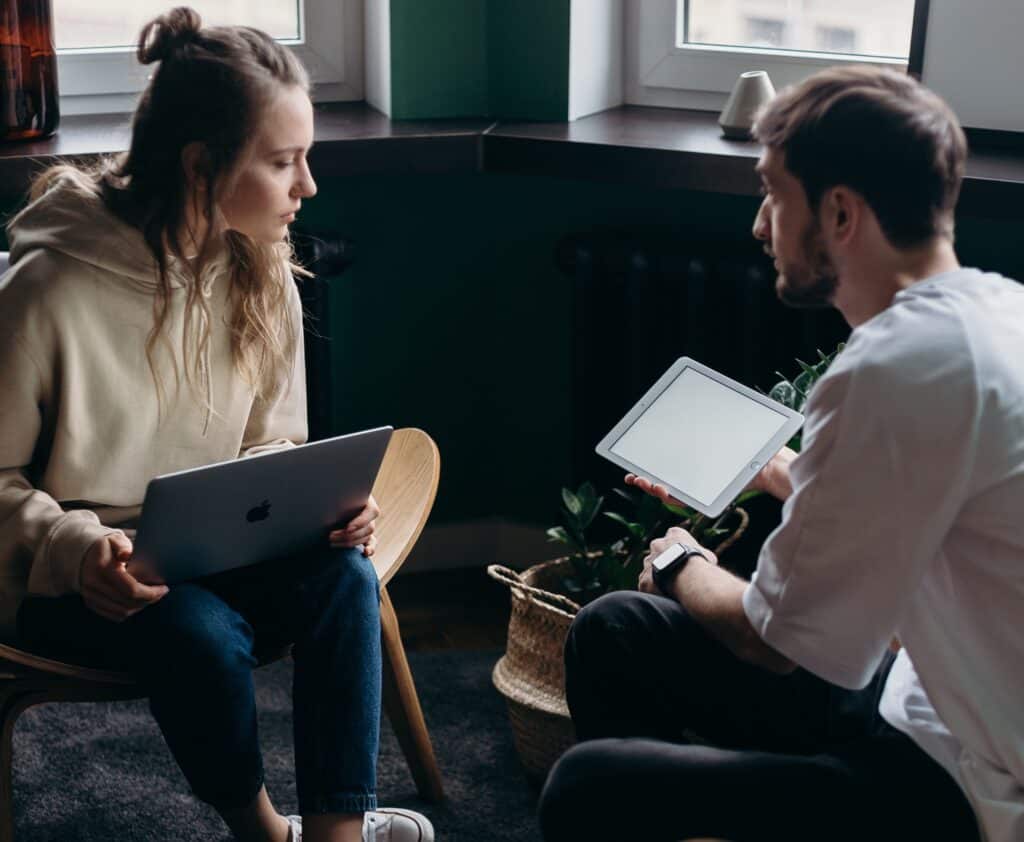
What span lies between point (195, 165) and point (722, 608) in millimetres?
788

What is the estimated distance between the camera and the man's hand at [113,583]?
153 centimetres

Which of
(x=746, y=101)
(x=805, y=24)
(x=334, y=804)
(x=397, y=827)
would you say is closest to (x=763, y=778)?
(x=334, y=804)

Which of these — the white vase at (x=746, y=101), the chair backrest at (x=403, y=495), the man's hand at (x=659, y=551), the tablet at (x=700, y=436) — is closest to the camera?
the man's hand at (x=659, y=551)

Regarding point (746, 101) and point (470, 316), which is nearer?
point (746, 101)

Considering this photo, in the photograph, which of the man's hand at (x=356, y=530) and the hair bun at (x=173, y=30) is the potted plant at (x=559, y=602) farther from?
the hair bun at (x=173, y=30)

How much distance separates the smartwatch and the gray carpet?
645 mm

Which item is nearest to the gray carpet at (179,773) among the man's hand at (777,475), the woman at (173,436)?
the woman at (173,436)

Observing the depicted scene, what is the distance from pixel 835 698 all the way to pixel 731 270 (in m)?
1.00

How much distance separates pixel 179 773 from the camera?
207 centimetres

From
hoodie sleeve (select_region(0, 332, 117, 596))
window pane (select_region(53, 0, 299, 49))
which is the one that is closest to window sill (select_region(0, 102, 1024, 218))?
window pane (select_region(53, 0, 299, 49))

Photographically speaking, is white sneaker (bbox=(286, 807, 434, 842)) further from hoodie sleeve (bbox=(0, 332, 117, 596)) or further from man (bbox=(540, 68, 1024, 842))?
man (bbox=(540, 68, 1024, 842))

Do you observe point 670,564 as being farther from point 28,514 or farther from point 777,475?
point 28,514

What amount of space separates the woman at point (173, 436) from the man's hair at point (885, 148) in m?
0.68

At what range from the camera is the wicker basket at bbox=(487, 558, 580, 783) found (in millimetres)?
1981
